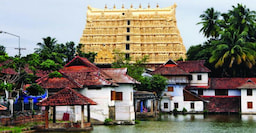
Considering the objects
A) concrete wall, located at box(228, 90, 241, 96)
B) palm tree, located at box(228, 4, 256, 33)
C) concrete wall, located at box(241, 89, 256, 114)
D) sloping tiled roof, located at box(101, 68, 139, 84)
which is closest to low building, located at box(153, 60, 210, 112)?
concrete wall, located at box(228, 90, 241, 96)

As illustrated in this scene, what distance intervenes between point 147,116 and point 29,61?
68.1 ft

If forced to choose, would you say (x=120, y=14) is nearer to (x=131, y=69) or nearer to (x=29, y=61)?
(x=131, y=69)

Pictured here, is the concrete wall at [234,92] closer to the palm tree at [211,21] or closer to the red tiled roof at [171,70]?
the red tiled roof at [171,70]

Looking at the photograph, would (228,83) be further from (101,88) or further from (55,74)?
(55,74)

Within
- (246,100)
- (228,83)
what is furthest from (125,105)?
(228,83)

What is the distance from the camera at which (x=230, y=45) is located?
6881 cm

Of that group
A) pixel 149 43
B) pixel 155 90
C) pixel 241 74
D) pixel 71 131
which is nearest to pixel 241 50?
pixel 241 74

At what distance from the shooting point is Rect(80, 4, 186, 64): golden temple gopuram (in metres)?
90.8

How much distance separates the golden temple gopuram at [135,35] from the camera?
90.8 meters

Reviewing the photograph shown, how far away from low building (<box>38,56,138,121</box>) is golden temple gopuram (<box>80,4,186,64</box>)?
154 ft

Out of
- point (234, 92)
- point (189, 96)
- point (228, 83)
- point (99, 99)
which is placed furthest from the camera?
point (228, 83)

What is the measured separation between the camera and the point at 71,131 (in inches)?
1345

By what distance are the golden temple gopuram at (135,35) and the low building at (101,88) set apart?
47.1 meters

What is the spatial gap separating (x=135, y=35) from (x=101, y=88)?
5218cm
